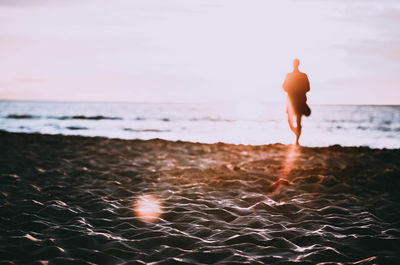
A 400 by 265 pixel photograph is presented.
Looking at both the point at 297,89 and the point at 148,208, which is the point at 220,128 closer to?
the point at 297,89

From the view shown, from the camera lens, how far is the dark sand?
340 cm

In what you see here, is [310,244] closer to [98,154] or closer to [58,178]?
[58,178]

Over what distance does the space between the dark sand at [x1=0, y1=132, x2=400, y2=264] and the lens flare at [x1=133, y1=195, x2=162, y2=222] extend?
0.35 feet

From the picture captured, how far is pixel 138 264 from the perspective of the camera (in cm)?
313

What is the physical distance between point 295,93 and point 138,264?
336 inches

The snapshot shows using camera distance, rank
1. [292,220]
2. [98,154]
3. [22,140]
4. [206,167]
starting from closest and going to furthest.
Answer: [292,220]
[206,167]
[98,154]
[22,140]

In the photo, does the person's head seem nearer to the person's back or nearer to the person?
the person

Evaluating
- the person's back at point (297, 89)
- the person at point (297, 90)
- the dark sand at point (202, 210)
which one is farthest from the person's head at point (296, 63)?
the dark sand at point (202, 210)

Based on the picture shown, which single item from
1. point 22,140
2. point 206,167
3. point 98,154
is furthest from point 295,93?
point 22,140

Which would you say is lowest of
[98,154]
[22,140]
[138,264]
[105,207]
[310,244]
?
[138,264]

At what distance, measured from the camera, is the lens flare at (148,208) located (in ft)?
15.0

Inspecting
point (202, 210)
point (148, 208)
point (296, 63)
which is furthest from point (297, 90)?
point (148, 208)

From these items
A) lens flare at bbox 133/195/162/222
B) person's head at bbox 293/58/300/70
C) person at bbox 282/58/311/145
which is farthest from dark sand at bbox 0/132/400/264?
person's head at bbox 293/58/300/70

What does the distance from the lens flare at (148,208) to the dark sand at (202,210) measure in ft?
0.35
